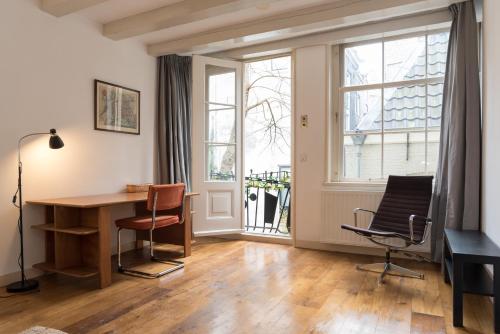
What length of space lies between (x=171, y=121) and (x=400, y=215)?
2839 mm

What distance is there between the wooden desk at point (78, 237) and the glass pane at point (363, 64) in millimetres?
2691

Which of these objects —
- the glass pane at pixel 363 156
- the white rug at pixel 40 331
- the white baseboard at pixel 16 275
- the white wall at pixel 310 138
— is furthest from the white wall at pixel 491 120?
the white baseboard at pixel 16 275

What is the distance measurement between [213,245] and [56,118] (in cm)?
223

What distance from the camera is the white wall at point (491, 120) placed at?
2.37 m

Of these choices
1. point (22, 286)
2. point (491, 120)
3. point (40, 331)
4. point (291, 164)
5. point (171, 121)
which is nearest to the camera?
point (40, 331)

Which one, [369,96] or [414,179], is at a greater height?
[369,96]

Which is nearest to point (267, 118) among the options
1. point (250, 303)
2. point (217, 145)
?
point (217, 145)

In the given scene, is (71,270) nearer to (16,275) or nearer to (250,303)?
(16,275)

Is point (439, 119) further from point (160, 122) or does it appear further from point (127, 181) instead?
point (127, 181)

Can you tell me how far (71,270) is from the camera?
9.32 ft

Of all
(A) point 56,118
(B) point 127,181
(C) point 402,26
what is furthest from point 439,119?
(A) point 56,118

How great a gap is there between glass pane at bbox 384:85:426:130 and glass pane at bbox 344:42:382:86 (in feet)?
0.82

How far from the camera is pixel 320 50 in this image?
3936mm

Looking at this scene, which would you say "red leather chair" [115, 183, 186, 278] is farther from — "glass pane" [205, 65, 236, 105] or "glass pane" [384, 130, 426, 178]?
"glass pane" [384, 130, 426, 178]
